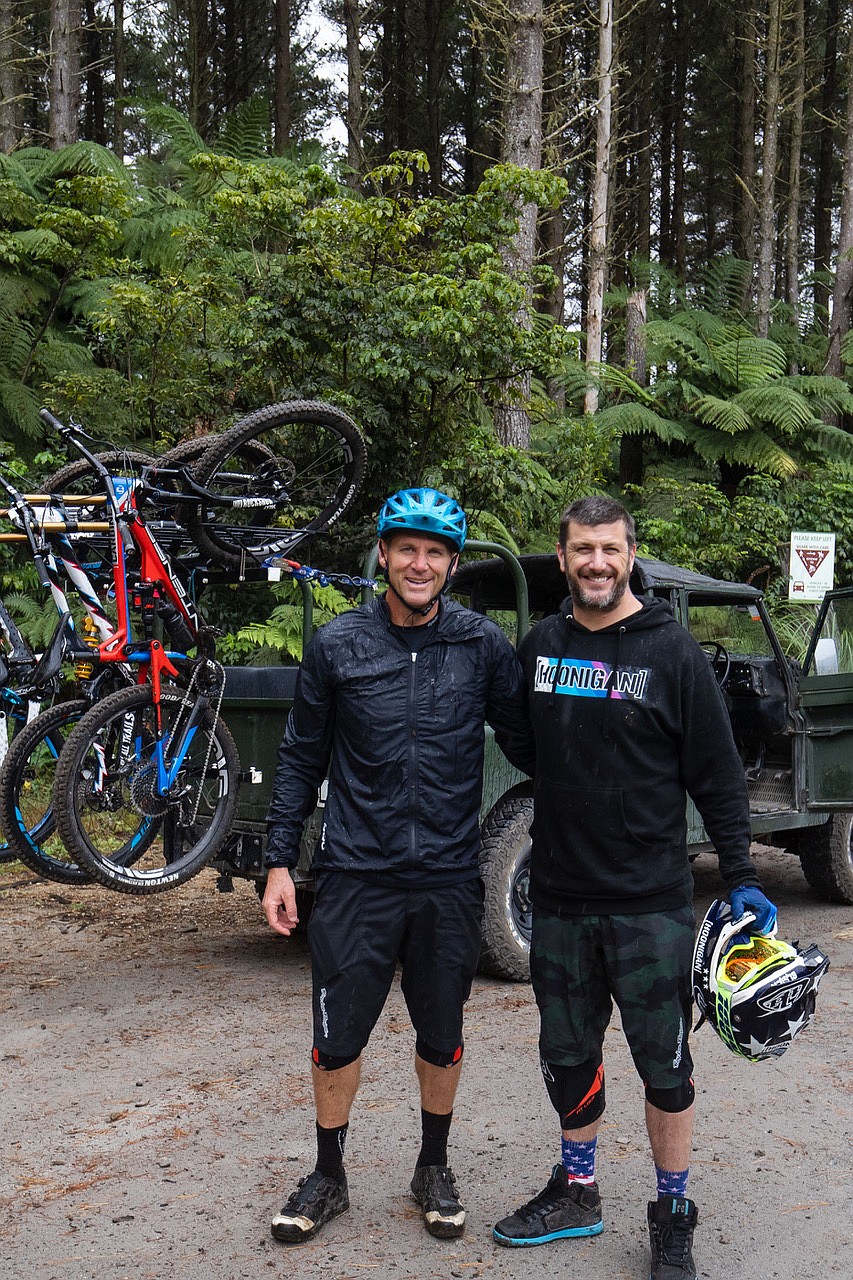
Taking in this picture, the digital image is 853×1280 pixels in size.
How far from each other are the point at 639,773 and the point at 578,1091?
918 mm

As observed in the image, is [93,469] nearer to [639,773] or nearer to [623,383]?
[639,773]

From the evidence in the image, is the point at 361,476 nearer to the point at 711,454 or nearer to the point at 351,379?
the point at 351,379

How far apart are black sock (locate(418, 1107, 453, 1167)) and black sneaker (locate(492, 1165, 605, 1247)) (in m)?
0.25

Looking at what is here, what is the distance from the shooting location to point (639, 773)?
128 inches

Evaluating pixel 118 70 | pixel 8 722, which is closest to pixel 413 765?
pixel 8 722

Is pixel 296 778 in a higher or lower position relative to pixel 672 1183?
higher

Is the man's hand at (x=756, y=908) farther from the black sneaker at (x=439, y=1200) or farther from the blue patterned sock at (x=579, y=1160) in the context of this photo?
the black sneaker at (x=439, y=1200)

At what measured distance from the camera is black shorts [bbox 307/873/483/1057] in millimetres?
3334

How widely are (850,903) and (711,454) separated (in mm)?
9380

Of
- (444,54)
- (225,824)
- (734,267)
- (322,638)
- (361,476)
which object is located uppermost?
(444,54)

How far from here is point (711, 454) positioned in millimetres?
15828

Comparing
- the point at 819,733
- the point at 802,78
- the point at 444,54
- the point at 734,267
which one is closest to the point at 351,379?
the point at 819,733

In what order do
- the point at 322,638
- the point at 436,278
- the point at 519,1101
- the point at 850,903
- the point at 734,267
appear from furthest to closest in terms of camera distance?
the point at 734,267
the point at 436,278
the point at 850,903
the point at 519,1101
the point at 322,638

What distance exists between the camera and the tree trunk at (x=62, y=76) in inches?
624
